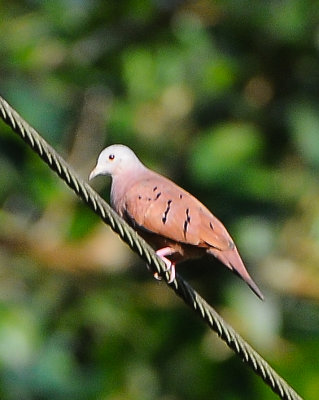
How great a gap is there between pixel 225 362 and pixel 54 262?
1.92 m

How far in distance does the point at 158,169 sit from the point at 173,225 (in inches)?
174

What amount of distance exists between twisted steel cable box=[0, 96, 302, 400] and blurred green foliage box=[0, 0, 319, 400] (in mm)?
3335

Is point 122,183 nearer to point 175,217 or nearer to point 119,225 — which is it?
point 175,217

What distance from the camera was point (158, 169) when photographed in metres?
9.85

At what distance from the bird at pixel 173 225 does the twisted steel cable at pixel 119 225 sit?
61 centimetres

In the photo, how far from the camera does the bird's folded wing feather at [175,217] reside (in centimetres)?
542

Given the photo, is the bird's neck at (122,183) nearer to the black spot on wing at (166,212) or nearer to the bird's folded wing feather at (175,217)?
the bird's folded wing feather at (175,217)

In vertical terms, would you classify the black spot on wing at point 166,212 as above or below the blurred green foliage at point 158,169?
above

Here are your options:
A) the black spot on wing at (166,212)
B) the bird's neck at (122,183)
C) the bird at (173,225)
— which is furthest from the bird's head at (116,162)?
the black spot on wing at (166,212)

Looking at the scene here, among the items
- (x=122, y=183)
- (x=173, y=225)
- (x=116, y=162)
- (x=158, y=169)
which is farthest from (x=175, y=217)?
(x=158, y=169)

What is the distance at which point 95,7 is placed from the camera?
10344 mm

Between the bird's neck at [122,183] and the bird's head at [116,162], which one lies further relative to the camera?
the bird's head at [116,162]

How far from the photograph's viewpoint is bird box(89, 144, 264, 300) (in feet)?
17.7

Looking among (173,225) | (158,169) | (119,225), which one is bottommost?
(158,169)
